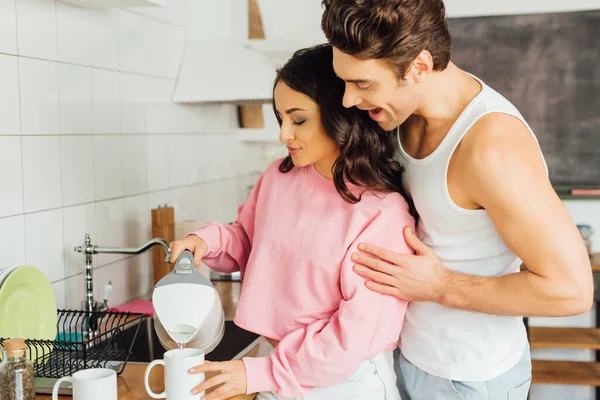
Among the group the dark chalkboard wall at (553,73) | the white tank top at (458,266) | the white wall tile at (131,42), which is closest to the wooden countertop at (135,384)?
the white tank top at (458,266)

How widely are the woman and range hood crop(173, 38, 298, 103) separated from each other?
1113 mm

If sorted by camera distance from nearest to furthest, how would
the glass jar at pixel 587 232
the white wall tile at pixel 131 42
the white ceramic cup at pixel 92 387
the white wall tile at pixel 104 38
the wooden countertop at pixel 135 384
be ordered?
the white ceramic cup at pixel 92 387, the wooden countertop at pixel 135 384, the white wall tile at pixel 104 38, the white wall tile at pixel 131 42, the glass jar at pixel 587 232

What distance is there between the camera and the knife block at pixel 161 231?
229cm

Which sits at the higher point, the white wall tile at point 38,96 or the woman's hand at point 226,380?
the white wall tile at point 38,96

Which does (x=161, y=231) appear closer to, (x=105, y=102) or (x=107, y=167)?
(x=107, y=167)

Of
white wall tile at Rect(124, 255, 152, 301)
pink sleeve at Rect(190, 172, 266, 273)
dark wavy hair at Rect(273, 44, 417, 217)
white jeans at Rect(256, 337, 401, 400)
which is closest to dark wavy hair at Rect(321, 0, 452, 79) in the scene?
dark wavy hair at Rect(273, 44, 417, 217)

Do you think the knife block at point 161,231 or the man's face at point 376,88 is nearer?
the man's face at point 376,88

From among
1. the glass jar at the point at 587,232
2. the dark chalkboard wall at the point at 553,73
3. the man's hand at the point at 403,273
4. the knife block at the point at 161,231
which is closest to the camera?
the man's hand at the point at 403,273

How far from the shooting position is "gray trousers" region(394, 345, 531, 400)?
1346 millimetres

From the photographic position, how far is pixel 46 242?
1819 millimetres

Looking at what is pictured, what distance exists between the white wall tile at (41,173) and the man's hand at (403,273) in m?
0.89

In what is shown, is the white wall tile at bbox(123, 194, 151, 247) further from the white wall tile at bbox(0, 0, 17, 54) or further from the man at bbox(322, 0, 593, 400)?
the man at bbox(322, 0, 593, 400)

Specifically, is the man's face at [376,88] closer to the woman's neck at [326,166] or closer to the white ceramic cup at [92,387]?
the woman's neck at [326,166]

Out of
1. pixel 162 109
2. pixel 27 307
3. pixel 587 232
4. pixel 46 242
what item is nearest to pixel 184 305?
pixel 27 307
